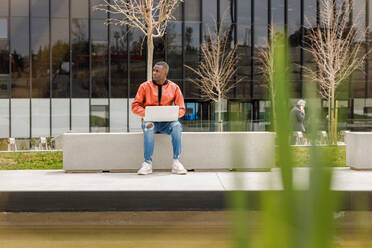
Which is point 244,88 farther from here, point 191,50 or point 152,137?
point 152,137

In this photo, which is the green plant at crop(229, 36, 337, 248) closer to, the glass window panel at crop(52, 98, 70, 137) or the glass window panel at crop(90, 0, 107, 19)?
the glass window panel at crop(52, 98, 70, 137)

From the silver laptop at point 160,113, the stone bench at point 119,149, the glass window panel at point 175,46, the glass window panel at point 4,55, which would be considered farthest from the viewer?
the glass window panel at point 175,46

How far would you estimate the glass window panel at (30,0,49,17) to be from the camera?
24.7 m

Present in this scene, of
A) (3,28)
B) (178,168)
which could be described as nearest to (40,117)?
(3,28)

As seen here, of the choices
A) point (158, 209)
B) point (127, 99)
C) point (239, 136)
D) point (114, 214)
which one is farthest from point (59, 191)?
point (127, 99)

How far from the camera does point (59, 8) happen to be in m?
24.8

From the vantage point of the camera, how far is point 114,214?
5.08m

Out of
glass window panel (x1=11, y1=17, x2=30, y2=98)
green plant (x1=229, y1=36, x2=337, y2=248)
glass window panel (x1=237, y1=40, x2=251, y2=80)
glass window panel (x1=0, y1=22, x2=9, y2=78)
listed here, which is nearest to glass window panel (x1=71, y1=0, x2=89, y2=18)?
glass window panel (x1=11, y1=17, x2=30, y2=98)

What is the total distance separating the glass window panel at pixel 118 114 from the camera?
82.9 ft

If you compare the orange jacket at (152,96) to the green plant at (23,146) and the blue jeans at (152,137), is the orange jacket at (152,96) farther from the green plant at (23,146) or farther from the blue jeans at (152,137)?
the green plant at (23,146)

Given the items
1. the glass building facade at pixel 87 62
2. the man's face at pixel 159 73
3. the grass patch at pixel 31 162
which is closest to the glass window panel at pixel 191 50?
the glass building facade at pixel 87 62

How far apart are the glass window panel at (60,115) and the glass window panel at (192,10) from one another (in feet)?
27.1

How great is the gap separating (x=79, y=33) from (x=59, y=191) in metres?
21.0

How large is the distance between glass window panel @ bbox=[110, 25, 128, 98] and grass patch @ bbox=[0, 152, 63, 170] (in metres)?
13.4
